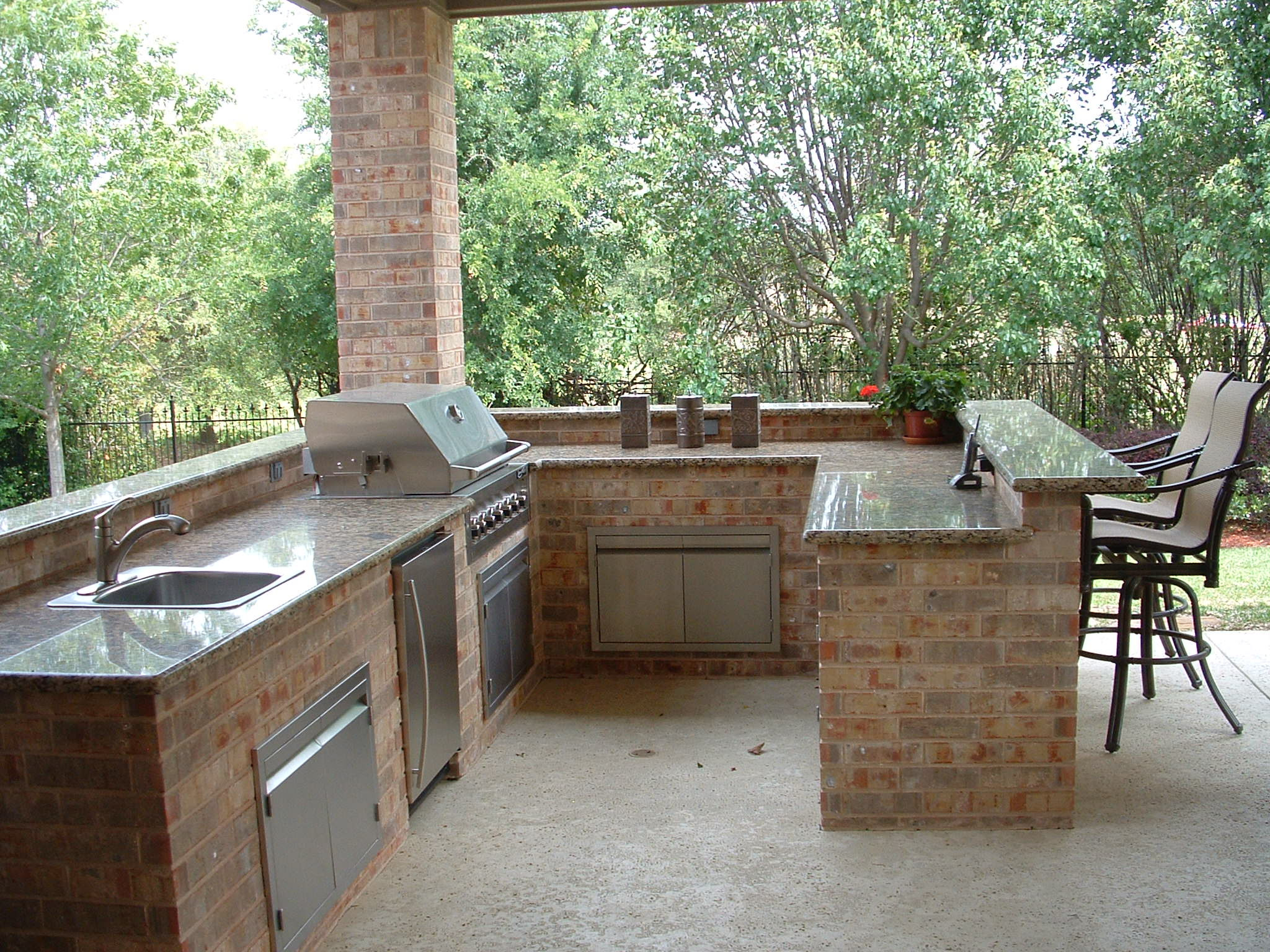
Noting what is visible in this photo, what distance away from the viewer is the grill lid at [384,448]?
412 cm

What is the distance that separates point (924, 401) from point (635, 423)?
4.06ft

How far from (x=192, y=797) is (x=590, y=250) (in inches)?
383

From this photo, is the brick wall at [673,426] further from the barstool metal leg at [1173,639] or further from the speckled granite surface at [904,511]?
the barstool metal leg at [1173,639]

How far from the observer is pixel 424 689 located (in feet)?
12.2

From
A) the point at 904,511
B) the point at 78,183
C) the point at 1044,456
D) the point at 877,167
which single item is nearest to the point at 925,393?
the point at 1044,456

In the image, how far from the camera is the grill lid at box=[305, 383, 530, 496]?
4.12 meters

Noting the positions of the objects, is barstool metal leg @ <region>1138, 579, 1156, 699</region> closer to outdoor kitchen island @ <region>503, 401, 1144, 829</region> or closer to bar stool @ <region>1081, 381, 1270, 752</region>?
bar stool @ <region>1081, 381, 1270, 752</region>

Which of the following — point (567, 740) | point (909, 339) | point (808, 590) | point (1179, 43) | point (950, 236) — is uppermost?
point (1179, 43)

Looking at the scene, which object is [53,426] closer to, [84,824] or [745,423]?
[745,423]

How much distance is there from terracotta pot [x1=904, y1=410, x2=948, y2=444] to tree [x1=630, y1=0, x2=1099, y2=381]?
4194mm

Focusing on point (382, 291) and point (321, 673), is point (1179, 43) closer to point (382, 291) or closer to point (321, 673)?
point (382, 291)

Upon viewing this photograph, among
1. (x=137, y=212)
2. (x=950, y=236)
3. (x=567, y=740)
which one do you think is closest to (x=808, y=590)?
(x=567, y=740)

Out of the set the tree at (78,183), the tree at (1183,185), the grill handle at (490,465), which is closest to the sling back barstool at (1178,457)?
the grill handle at (490,465)

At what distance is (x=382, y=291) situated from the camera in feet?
17.0
